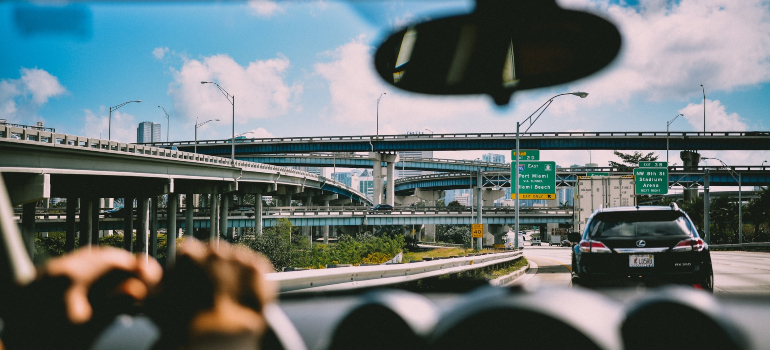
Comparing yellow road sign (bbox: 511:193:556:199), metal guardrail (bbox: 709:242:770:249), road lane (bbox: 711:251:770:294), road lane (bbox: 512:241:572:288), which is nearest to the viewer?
road lane (bbox: 512:241:572:288)

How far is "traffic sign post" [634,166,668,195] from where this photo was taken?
39.8 m

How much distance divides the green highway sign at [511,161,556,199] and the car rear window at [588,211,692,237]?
28.3 m

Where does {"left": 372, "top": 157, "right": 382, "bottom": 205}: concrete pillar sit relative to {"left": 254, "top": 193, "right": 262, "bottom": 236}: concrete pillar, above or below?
above

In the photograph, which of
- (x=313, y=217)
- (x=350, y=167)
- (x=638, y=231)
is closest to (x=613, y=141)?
(x=313, y=217)

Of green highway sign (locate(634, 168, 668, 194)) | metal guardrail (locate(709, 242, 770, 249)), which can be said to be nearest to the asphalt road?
metal guardrail (locate(709, 242, 770, 249))

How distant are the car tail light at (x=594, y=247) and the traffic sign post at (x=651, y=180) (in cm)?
3791

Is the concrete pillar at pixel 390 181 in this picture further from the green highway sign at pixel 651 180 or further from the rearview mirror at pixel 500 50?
the rearview mirror at pixel 500 50

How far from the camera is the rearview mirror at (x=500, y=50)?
2078 millimetres

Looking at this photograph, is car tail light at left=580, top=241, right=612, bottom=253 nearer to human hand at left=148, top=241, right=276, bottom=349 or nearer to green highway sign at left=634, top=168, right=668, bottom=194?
human hand at left=148, top=241, right=276, bottom=349

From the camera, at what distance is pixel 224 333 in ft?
2.87

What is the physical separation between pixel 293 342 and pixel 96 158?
32.3 m

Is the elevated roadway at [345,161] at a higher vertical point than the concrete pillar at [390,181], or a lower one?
higher

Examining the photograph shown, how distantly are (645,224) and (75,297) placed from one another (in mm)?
6599

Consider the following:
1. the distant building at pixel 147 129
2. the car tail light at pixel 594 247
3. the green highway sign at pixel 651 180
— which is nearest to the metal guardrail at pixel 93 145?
the distant building at pixel 147 129
